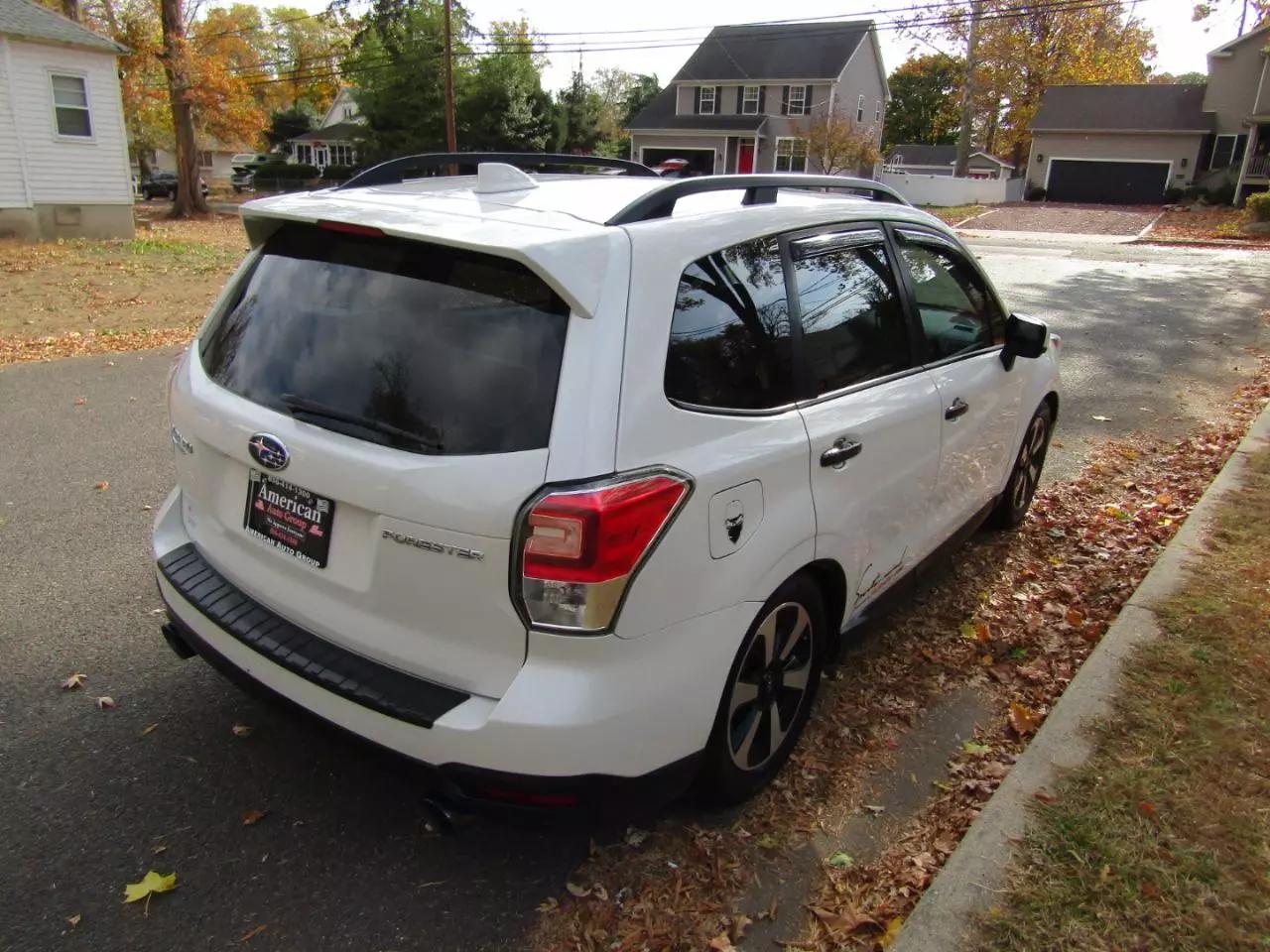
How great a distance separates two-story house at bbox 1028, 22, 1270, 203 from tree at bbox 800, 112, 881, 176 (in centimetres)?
1177

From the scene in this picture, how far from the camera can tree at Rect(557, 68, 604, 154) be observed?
4675 centimetres

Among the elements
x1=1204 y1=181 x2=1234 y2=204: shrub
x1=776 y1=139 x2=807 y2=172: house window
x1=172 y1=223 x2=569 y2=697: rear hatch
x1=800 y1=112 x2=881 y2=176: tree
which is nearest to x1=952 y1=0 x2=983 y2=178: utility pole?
x1=800 y1=112 x2=881 y2=176: tree

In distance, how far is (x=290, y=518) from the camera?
2523mm

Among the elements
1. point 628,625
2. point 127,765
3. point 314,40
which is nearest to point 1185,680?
point 628,625

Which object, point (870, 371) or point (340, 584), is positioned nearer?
point (340, 584)

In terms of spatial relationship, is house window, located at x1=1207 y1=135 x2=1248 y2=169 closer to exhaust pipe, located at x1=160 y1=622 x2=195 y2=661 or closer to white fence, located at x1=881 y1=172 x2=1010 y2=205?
white fence, located at x1=881 y1=172 x2=1010 y2=205

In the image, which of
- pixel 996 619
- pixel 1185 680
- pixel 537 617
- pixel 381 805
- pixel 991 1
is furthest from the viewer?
pixel 991 1

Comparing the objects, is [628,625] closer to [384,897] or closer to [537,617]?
[537,617]

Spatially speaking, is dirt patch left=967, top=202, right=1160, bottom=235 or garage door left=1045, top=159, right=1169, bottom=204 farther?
garage door left=1045, top=159, right=1169, bottom=204

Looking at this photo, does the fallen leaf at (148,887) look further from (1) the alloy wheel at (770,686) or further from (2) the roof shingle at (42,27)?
(2) the roof shingle at (42,27)

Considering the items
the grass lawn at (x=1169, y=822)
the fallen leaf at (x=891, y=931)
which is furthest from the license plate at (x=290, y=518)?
the grass lawn at (x=1169, y=822)

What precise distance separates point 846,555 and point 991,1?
5622 cm

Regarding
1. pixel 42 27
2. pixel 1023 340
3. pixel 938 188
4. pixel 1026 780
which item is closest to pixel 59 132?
pixel 42 27

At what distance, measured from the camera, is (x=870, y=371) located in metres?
3.20
